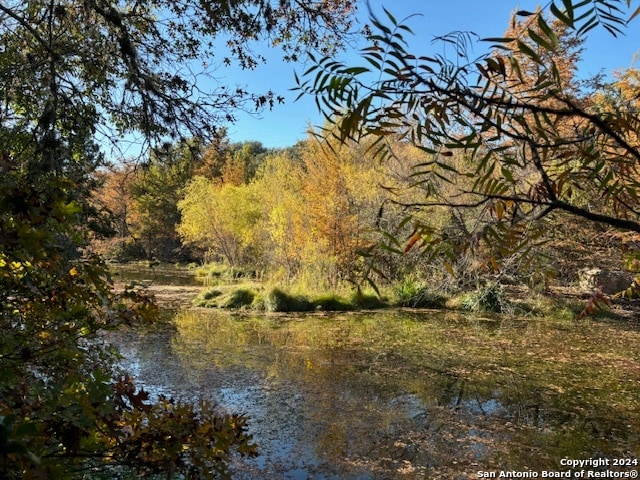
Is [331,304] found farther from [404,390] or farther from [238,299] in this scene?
[404,390]

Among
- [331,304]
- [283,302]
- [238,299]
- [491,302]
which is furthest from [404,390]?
[491,302]

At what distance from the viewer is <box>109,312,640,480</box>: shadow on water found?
3799mm

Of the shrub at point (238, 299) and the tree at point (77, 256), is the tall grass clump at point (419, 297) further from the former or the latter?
the tree at point (77, 256)

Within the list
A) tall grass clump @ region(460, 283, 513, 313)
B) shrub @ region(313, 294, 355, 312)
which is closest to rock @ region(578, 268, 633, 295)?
tall grass clump @ region(460, 283, 513, 313)

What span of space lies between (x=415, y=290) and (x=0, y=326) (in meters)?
11.4

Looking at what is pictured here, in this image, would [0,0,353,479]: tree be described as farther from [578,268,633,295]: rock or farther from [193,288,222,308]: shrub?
[578,268,633,295]: rock

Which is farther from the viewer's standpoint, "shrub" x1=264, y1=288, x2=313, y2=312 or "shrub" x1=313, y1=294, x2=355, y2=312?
"shrub" x1=313, y1=294, x2=355, y2=312

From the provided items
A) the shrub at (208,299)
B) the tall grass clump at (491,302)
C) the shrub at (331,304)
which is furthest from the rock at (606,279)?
the shrub at (208,299)

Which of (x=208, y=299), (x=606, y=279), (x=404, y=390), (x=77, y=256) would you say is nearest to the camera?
(x=77, y=256)

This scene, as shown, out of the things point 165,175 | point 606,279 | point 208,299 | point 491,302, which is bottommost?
point 208,299

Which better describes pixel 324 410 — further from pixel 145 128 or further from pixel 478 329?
pixel 478 329

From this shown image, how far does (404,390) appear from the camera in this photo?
5430 millimetres

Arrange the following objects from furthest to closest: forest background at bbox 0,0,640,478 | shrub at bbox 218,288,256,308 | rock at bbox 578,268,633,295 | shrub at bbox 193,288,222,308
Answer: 1. rock at bbox 578,268,633,295
2. shrub at bbox 193,288,222,308
3. shrub at bbox 218,288,256,308
4. forest background at bbox 0,0,640,478

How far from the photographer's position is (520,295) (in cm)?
1262
